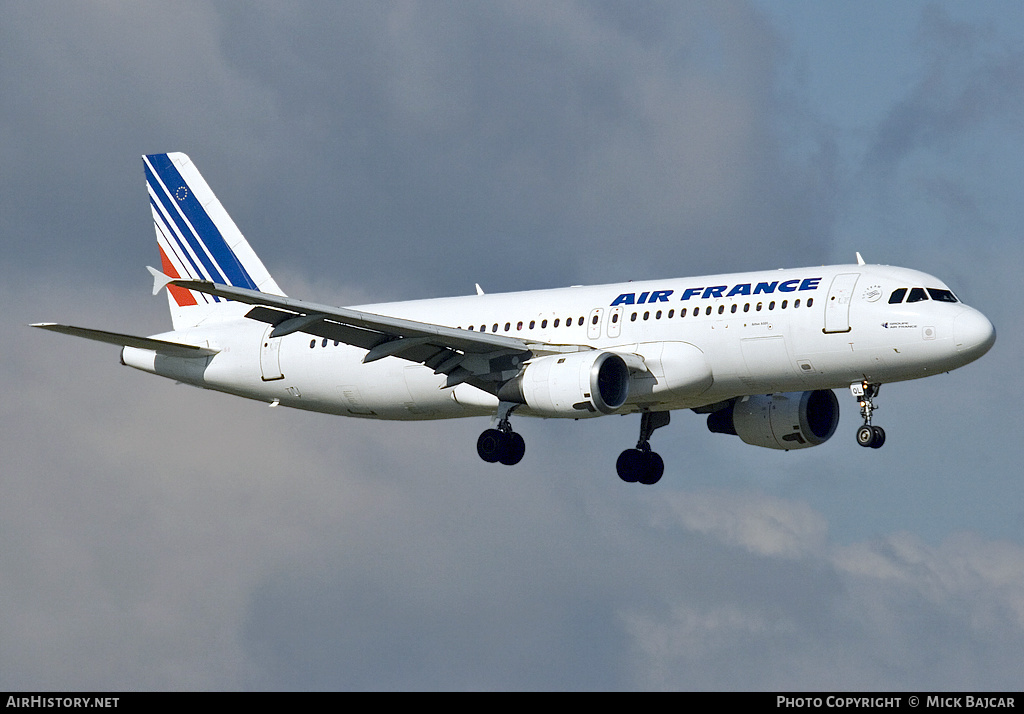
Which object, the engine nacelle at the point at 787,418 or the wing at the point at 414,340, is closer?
the wing at the point at 414,340

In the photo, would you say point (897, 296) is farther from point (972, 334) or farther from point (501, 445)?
point (501, 445)

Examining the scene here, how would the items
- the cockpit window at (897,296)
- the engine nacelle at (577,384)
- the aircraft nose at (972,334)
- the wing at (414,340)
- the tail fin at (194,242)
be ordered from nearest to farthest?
1. the aircraft nose at (972,334)
2. the cockpit window at (897,296)
3. the wing at (414,340)
4. the engine nacelle at (577,384)
5. the tail fin at (194,242)

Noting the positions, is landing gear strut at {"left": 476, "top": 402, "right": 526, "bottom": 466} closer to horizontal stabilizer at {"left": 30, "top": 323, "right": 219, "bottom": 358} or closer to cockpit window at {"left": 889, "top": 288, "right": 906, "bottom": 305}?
horizontal stabilizer at {"left": 30, "top": 323, "right": 219, "bottom": 358}

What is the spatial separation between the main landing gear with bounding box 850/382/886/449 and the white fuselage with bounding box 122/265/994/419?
64 cm

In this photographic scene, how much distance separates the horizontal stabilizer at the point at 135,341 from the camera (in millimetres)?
52562

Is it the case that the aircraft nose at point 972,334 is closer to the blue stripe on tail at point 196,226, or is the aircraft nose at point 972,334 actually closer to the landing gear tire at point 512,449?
the landing gear tire at point 512,449

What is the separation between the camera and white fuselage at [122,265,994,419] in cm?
5112

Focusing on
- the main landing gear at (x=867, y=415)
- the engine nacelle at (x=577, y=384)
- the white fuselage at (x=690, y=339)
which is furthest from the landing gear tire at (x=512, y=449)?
the main landing gear at (x=867, y=415)

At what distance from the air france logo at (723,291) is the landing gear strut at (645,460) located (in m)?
7.24

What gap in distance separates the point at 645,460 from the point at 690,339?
9.13 m

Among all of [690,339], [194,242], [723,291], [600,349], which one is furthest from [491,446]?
[194,242]

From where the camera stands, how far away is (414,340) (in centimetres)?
5388

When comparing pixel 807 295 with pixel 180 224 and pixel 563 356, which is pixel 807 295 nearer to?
pixel 563 356
